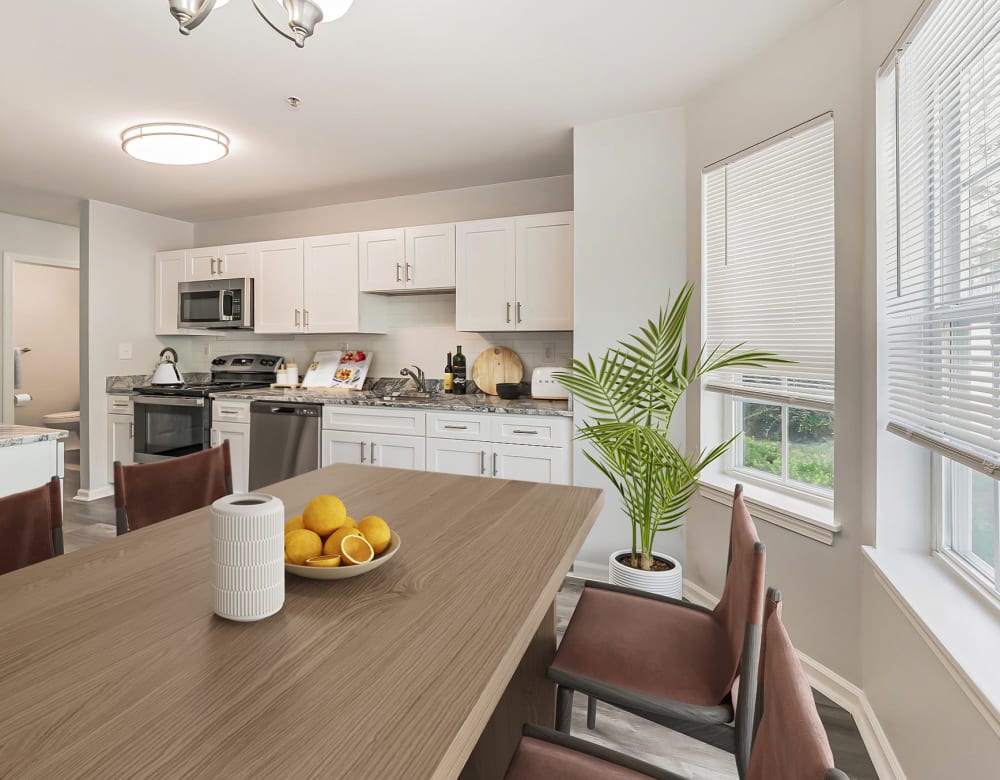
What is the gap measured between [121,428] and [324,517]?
14.7 feet

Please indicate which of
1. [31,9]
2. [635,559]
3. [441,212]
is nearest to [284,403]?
[441,212]

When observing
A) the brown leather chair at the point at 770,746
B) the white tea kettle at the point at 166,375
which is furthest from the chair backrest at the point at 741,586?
the white tea kettle at the point at 166,375

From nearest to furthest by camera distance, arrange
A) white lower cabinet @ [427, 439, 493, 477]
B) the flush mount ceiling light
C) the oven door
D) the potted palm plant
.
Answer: the flush mount ceiling light → the potted palm plant → white lower cabinet @ [427, 439, 493, 477] → the oven door

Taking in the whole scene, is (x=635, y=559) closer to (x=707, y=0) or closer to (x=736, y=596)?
(x=736, y=596)

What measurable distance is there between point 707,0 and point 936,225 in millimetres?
1127

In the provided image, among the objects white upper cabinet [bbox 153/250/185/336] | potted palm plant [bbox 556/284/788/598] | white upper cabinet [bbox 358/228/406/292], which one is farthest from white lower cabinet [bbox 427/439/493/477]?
white upper cabinet [bbox 153/250/185/336]

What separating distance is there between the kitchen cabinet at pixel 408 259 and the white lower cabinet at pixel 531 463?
1250mm

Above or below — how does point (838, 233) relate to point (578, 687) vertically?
above

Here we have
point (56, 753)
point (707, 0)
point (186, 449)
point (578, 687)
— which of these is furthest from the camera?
point (186, 449)

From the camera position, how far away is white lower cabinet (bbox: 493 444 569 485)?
305 cm

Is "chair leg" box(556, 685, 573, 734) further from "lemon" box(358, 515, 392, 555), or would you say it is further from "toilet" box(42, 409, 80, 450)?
"toilet" box(42, 409, 80, 450)

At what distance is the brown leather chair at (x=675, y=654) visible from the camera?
1080 mm

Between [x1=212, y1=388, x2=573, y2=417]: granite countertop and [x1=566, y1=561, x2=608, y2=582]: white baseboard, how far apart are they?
846mm

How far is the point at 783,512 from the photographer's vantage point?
212 cm
